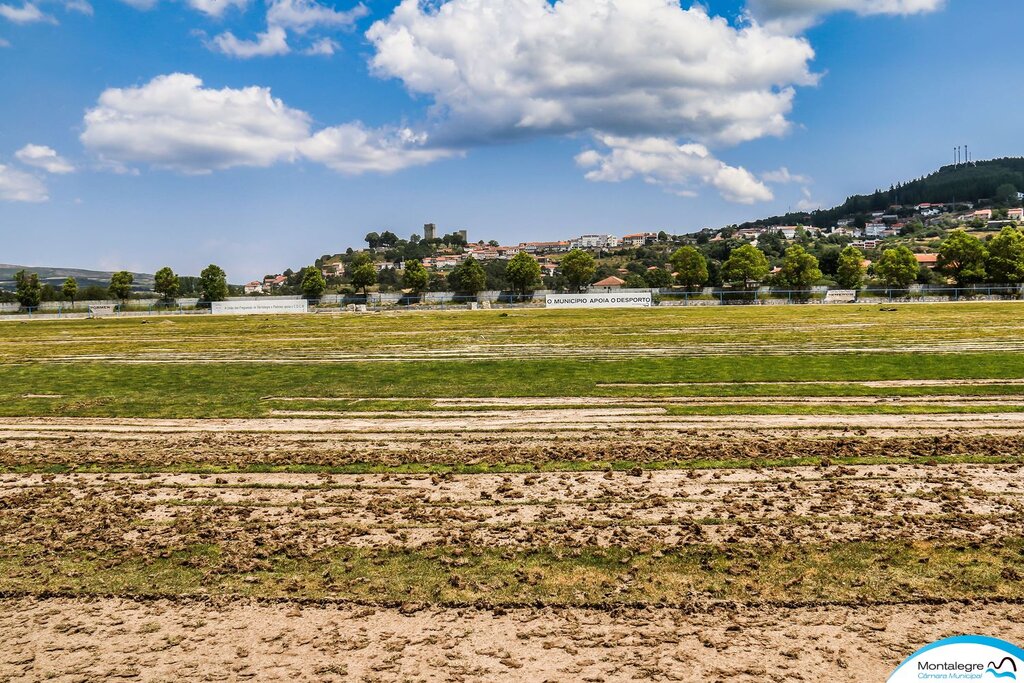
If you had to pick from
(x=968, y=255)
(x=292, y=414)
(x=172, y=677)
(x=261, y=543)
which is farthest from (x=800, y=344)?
(x=968, y=255)

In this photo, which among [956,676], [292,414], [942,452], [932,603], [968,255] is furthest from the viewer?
[968,255]

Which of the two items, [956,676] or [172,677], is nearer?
[956,676]

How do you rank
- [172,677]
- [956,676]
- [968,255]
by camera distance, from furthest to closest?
1. [968,255]
2. [172,677]
3. [956,676]

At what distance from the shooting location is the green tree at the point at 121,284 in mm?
112375

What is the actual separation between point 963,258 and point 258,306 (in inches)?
3796

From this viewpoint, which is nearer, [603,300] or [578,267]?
[603,300]

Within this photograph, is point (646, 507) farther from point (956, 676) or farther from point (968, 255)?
point (968, 255)

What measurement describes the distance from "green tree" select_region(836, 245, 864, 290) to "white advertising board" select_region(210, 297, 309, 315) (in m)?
77.6

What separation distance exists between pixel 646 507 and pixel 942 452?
6.40 m

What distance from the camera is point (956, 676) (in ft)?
18.0

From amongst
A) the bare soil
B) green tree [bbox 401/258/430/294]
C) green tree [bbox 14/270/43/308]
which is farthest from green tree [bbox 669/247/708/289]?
the bare soil

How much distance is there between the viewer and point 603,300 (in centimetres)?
9231

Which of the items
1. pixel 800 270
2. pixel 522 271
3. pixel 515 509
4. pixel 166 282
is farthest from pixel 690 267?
pixel 515 509

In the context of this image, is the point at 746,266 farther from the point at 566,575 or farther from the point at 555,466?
the point at 566,575
